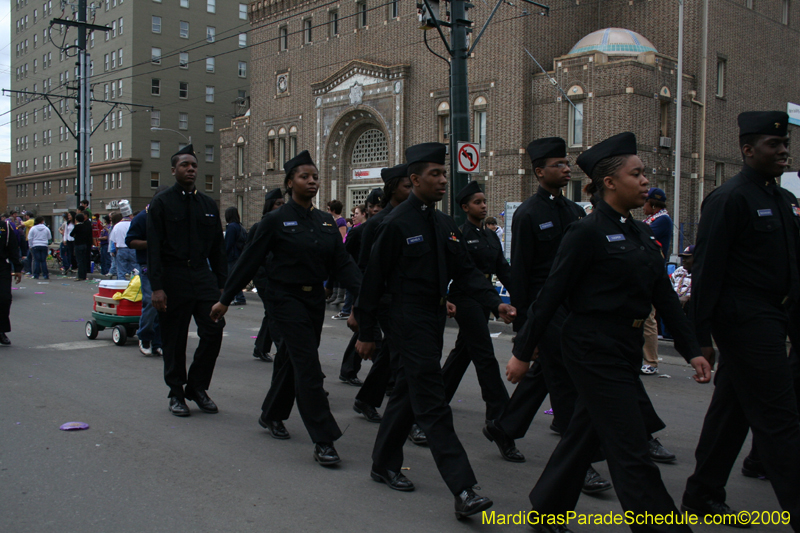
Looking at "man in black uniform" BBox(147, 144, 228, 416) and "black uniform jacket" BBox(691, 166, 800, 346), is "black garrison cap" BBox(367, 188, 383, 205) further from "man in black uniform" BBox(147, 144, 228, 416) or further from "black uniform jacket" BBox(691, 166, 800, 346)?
"black uniform jacket" BBox(691, 166, 800, 346)

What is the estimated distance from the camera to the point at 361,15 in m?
35.3

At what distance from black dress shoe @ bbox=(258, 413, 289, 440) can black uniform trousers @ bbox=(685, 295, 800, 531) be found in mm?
3043

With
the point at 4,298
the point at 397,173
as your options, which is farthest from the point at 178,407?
the point at 4,298

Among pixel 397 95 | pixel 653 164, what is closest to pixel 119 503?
pixel 653 164

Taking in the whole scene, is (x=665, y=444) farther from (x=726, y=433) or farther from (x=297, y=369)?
(x=297, y=369)

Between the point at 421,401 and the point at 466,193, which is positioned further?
the point at 466,193

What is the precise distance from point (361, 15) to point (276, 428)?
3286 cm

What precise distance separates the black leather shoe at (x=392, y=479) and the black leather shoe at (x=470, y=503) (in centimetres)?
59

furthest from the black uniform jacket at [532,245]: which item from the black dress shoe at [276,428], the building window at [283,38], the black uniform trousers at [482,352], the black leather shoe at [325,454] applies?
the building window at [283,38]

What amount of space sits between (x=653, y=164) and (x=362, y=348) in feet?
83.0

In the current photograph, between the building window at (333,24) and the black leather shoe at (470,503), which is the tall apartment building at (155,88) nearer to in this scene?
the building window at (333,24)

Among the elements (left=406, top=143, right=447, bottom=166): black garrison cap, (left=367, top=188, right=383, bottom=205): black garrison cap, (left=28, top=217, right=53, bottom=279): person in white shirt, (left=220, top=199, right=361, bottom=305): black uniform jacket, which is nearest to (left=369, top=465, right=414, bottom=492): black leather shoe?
(left=220, top=199, right=361, bottom=305): black uniform jacket

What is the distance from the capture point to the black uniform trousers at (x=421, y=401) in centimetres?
393

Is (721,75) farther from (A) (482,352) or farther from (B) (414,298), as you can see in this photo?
(B) (414,298)
